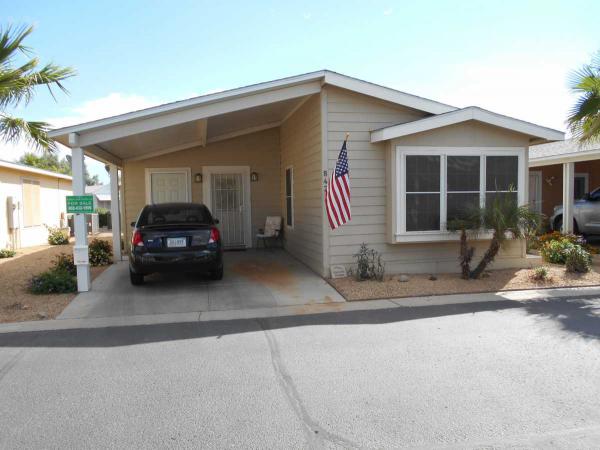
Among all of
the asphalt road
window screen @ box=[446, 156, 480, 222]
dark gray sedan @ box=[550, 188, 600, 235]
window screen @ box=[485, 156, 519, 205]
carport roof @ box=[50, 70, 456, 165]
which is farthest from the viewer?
dark gray sedan @ box=[550, 188, 600, 235]

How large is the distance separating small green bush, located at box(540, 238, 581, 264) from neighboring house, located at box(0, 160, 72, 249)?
14.7 metres

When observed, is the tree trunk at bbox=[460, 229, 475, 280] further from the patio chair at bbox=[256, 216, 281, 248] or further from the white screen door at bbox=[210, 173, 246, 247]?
the white screen door at bbox=[210, 173, 246, 247]

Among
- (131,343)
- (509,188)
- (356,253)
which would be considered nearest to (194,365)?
(131,343)

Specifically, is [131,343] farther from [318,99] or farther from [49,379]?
[318,99]

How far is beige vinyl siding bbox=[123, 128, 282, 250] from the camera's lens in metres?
13.1

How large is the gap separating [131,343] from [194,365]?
1.22m

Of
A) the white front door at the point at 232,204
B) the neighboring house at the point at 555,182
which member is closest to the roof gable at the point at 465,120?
the white front door at the point at 232,204

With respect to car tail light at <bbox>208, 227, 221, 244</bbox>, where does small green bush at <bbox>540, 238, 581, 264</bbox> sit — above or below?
below

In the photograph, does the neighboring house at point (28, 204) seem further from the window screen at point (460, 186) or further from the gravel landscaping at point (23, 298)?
the window screen at point (460, 186)

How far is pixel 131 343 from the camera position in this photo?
5.60 m

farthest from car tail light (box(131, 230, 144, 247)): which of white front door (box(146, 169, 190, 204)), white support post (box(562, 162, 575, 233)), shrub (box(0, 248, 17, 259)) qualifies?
white support post (box(562, 162, 575, 233))

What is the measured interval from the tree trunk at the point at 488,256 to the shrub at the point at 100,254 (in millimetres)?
8251

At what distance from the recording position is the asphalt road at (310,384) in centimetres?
339

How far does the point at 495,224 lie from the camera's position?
27.0ft
